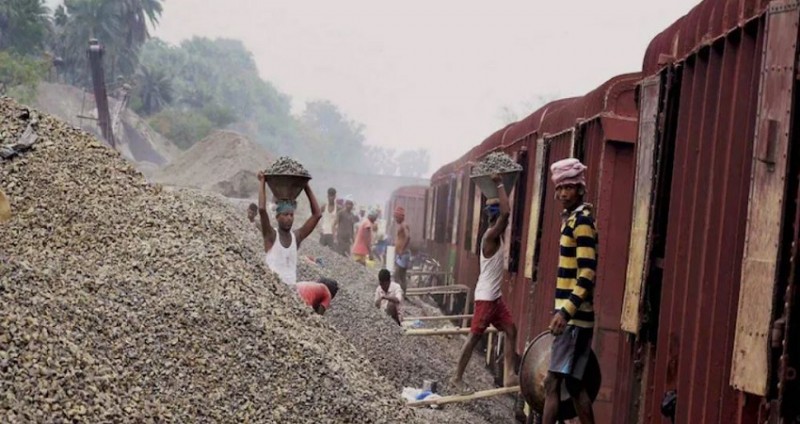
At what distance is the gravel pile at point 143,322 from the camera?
177 inches

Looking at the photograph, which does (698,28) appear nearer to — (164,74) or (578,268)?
(578,268)

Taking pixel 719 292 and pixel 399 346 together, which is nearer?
pixel 719 292

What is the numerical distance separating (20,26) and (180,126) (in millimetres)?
15416

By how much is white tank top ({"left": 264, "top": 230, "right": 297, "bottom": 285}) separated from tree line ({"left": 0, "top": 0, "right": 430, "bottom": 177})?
87.4 ft

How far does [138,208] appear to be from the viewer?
24.6ft

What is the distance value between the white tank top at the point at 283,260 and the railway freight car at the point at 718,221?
2.99 metres

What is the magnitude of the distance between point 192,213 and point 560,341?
3.79m

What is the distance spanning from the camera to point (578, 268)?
16.5 feet

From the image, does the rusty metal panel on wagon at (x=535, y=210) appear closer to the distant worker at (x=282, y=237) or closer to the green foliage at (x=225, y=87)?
the distant worker at (x=282, y=237)

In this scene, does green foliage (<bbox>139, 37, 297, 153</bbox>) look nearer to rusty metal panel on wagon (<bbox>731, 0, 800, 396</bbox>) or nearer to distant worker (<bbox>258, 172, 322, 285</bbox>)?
distant worker (<bbox>258, 172, 322, 285</bbox>)

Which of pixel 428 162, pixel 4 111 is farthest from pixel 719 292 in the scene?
pixel 428 162

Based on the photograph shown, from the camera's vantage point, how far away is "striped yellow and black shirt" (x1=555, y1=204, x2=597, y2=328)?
499cm

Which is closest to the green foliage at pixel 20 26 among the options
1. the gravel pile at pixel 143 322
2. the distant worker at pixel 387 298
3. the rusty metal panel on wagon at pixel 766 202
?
the distant worker at pixel 387 298

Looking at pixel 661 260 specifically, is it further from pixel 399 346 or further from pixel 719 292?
pixel 399 346
